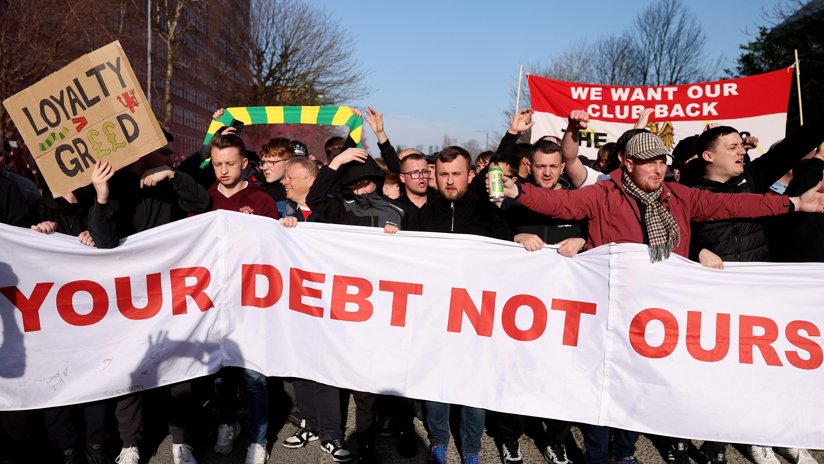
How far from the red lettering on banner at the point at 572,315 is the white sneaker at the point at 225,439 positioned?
244cm

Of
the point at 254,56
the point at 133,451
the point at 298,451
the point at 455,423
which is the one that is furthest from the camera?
the point at 254,56

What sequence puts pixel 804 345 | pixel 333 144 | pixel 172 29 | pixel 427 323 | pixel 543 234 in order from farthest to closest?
pixel 172 29, pixel 333 144, pixel 543 234, pixel 427 323, pixel 804 345

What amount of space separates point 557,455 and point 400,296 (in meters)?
1.56

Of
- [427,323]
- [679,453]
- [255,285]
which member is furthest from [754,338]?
[255,285]

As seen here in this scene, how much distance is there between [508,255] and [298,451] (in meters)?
2.08

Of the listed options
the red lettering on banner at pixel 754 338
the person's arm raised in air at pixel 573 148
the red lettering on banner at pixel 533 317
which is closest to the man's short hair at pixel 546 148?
the person's arm raised in air at pixel 573 148

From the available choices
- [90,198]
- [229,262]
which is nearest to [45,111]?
[90,198]

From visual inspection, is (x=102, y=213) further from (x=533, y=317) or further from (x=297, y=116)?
(x=297, y=116)

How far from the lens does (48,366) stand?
3689mm

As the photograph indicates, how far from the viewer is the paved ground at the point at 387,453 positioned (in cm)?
392

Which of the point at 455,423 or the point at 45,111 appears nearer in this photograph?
the point at 45,111

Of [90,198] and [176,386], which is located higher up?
[90,198]

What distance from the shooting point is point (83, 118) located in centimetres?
349

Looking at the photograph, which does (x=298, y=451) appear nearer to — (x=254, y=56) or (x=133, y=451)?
(x=133, y=451)
